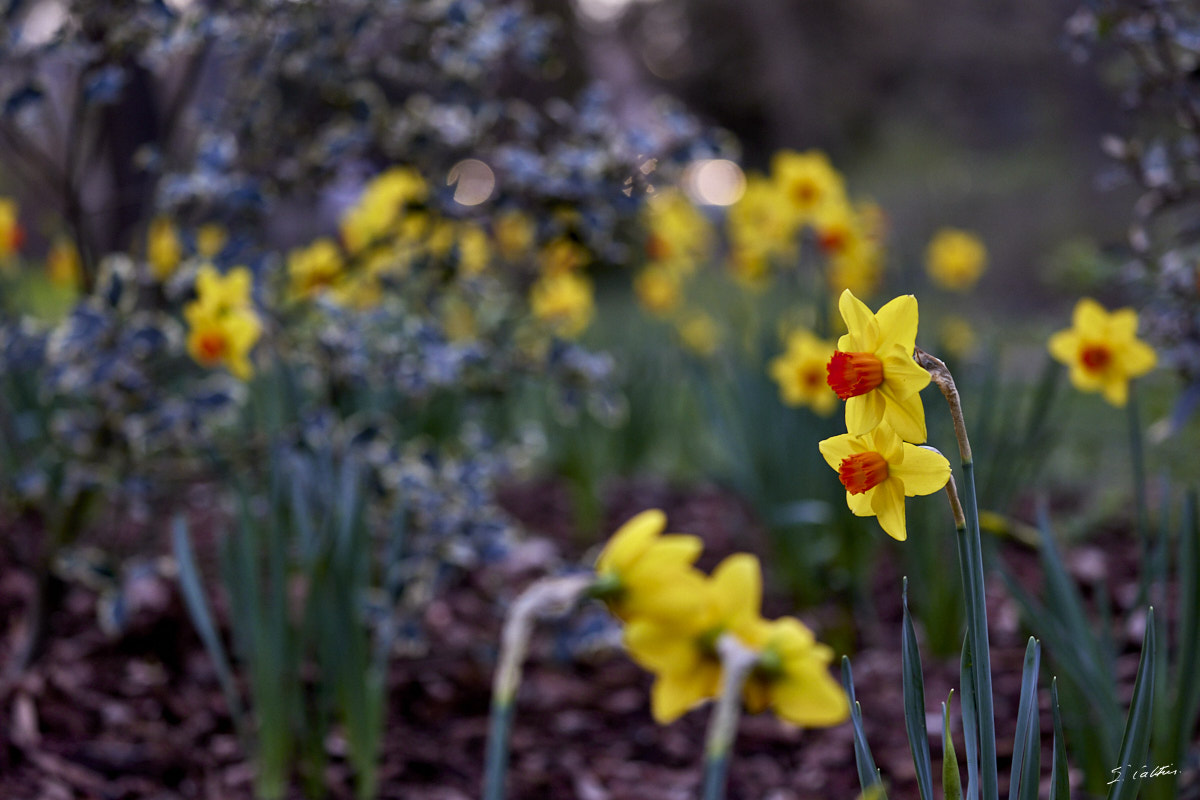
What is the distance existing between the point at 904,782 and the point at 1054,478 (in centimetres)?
171

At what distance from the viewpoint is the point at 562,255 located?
2.22 m

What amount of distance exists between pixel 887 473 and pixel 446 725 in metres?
1.22

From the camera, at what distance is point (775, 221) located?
8.32ft

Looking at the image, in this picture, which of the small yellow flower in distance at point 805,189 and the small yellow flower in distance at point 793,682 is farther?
the small yellow flower in distance at point 805,189

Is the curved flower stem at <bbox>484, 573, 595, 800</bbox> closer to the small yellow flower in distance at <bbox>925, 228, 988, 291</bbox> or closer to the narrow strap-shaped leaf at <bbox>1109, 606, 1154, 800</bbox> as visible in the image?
the narrow strap-shaped leaf at <bbox>1109, 606, 1154, 800</bbox>

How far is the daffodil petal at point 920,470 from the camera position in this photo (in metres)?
0.62

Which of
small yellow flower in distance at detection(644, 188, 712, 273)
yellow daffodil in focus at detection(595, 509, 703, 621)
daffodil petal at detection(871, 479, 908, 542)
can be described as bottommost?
small yellow flower in distance at detection(644, 188, 712, 273)

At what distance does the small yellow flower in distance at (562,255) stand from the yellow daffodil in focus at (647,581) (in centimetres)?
120

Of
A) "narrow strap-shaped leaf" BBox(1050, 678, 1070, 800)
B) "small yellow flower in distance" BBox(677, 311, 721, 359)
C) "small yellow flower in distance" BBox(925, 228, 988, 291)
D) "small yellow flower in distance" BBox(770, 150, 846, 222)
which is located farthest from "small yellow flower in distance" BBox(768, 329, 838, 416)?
"small yellow flower in distance" BBox(925, 228, 988, 291)

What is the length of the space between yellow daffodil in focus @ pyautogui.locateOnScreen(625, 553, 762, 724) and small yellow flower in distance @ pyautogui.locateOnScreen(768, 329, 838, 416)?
1.05 meters

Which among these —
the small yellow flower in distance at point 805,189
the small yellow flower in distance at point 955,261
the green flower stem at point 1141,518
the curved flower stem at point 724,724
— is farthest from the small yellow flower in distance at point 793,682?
the small yellow flower in distance at point 955,261

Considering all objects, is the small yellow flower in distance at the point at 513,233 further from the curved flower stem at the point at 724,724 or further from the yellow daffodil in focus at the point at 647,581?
the curved flower stem at the point at 724,724

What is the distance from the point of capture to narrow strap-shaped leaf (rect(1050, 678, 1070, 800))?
0.65 metres

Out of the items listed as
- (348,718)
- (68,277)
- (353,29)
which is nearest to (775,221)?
(353,29)
